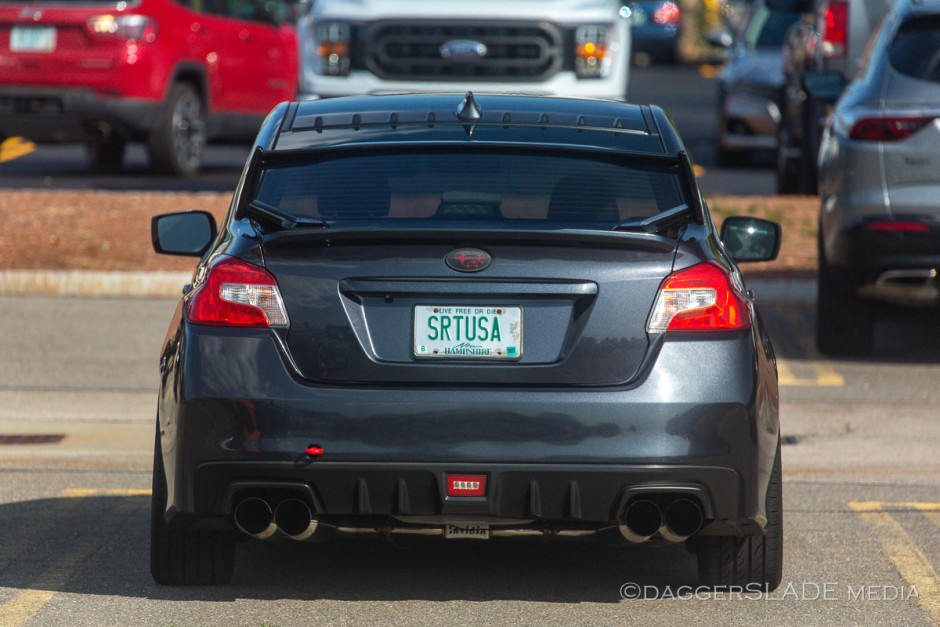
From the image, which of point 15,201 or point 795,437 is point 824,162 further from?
point 15,201

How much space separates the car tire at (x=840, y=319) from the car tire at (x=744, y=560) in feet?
13.5

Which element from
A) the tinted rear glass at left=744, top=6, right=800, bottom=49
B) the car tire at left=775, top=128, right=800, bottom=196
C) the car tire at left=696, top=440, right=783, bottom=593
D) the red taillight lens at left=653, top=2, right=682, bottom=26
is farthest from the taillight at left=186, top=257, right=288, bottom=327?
the red taillight lens at left=653, top=2, right=682, bottom=26

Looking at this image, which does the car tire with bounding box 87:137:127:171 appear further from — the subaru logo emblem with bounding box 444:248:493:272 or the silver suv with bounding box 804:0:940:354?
the subaru logo emblem with bounding box 444:248:493:272

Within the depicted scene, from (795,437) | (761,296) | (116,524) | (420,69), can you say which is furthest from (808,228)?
(116,524)

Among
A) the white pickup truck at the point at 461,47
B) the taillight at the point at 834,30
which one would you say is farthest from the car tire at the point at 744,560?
the taillight at the point at 834,30

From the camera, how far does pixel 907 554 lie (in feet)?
17.7

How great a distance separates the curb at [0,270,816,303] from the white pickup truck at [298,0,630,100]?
6.89 feet

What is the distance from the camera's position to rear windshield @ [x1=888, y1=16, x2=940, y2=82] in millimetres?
8203

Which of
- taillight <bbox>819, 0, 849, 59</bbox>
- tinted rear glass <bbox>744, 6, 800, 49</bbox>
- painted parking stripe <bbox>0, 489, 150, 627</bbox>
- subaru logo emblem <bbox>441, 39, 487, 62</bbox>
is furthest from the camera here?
tinted rear glass <bbox>744, 6, 800, 49</bbox>

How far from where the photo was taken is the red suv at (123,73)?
14.2 metres

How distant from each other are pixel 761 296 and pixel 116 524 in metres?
6.08

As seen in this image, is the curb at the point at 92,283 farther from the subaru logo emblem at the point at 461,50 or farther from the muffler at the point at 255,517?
the muffler at the point at 255,517

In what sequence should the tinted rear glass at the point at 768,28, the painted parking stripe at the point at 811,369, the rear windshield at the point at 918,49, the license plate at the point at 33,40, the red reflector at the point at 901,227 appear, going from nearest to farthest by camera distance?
the red reflector at the point at 901,227
the rear windshield at the point at 918,49
the painted parking stripe at the point at 811,369
the license plate at the point at 33,40
the tinted rear glass at the point at 768,28

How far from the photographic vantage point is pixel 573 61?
486 inches
